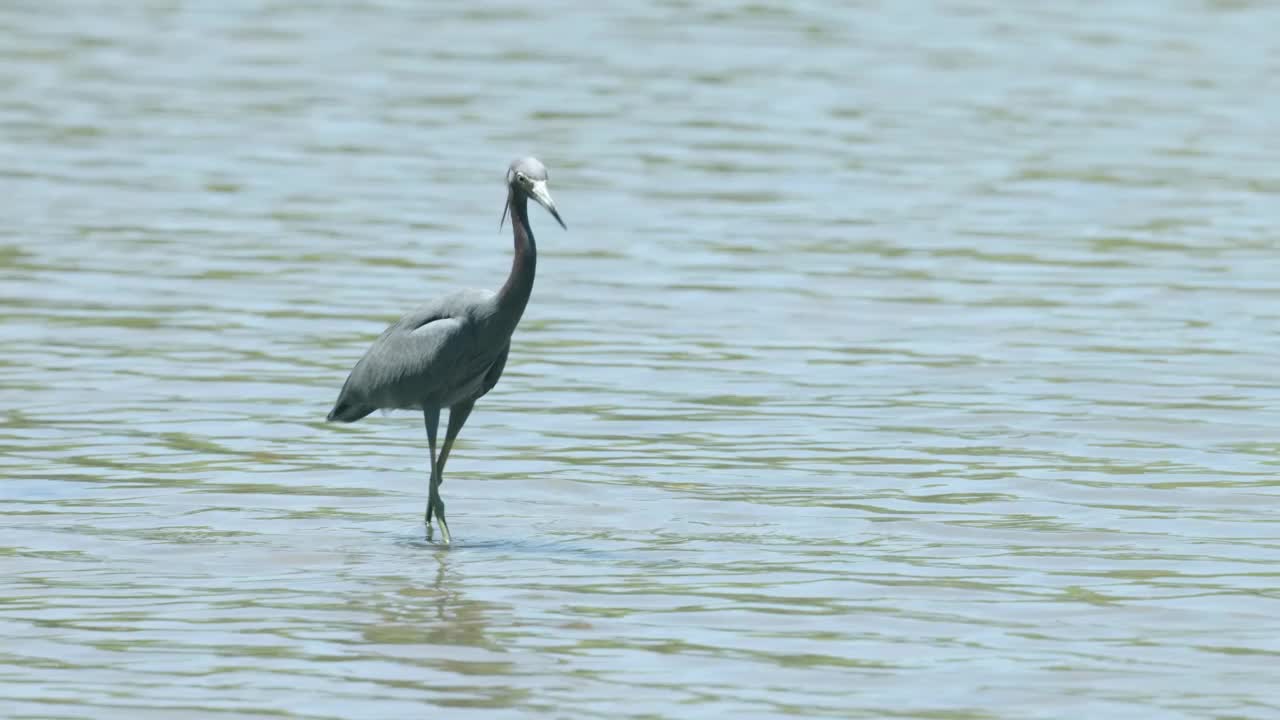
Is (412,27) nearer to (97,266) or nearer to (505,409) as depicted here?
(97,266)

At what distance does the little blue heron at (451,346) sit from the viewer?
1111 centimetres

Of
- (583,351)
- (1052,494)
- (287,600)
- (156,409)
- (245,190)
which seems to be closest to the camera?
(287,600)

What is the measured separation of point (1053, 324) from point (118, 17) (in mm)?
17626

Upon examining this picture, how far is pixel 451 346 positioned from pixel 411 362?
9.1 inches

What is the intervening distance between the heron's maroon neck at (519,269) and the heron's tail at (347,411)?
3.23ft

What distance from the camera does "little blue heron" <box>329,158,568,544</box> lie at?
1111 centimetres

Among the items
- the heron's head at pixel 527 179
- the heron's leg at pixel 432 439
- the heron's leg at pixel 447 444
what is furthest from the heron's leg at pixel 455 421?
the heron's head at pixel 527 179

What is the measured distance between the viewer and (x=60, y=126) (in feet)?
80.0

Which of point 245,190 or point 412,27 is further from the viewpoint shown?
point 412,27

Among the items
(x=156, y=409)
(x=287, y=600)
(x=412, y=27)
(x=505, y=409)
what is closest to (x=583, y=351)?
(x=505, y=409)

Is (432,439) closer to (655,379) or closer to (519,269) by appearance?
(519,269)

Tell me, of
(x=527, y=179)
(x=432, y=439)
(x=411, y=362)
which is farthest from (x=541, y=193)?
(x=432, y=439)

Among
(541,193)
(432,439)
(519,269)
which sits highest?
(541,193)

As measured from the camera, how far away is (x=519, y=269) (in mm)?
11070
